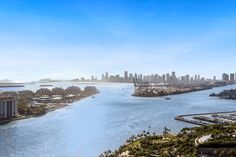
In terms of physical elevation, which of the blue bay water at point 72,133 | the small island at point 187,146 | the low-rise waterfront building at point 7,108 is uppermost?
the low-rise waterfront building at point 7,108

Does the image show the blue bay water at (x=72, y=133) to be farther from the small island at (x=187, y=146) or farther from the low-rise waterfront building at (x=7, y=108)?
the small island at (x=187, y=146)

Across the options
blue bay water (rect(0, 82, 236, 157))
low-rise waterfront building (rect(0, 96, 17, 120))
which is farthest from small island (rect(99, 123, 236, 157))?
low-rise waterfront building (rect(0, 96, 17, 120))

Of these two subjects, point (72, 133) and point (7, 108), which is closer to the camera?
point (72, 133)

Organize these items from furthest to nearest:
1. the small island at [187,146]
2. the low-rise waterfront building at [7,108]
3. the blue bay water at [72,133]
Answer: the low-rise waterfront building at [7,108] < the blue bay water at [72,133] < the small island at [187,146]

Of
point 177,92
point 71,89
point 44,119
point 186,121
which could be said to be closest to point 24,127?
point 44,119

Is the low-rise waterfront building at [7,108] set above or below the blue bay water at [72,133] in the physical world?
above

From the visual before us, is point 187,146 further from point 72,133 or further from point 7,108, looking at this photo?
point 7,108

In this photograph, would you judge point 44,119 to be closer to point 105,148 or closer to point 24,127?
point 24,127

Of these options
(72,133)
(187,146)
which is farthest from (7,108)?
(187,146)

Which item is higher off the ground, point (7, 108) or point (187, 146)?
point (7, 108)

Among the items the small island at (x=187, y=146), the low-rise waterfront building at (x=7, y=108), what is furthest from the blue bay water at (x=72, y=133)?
the small island at (x=187, y=146)

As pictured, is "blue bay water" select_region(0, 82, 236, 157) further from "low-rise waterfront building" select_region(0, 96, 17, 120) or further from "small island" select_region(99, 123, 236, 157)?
"small island" select_region(99, 123, 236, 157)

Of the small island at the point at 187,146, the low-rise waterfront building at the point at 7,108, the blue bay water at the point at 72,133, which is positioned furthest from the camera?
the low-rise waterfront building at the point at 7,108

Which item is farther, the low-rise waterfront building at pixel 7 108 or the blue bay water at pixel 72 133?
the low-rise waterfront building at pixel 7 108
